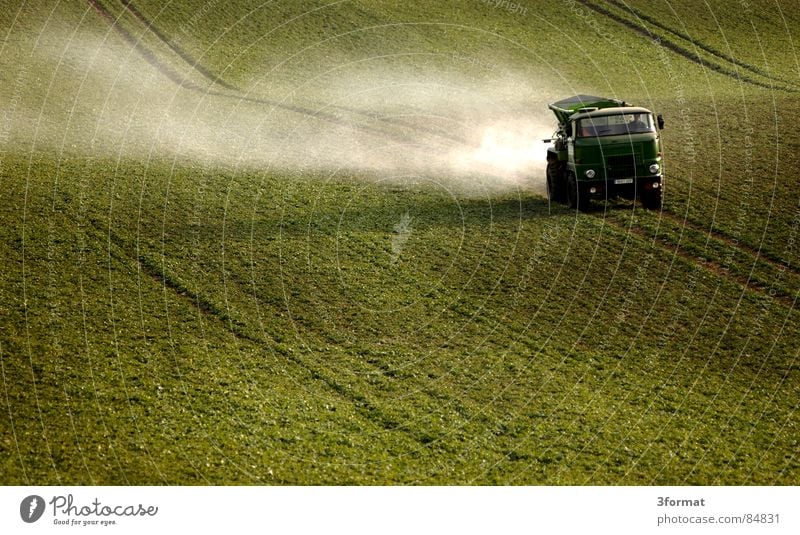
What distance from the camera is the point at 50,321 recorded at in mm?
33531

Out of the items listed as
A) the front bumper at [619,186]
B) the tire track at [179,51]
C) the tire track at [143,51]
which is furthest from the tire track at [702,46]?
the tire track at [143,51]

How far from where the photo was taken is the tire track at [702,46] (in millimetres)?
81000

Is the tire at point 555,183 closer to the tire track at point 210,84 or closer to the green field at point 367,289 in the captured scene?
the green field at point 367,289

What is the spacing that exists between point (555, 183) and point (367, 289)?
45.4 ft

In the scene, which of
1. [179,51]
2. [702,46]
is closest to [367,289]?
[179,51]

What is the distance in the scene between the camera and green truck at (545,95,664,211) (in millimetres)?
42812

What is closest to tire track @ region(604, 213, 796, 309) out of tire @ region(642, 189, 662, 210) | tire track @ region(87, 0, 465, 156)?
tire @ region(642, 189, 662, 210)

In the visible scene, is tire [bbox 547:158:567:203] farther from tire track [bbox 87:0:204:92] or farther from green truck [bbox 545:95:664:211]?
tire track [bbox 87:0:204:92]

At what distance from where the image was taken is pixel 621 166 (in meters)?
42.9

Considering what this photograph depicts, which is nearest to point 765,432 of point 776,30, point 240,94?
point 240,94

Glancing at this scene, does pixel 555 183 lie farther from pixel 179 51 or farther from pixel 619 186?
pixel 179 51

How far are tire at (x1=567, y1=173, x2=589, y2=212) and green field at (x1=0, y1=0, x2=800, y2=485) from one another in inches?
16.6

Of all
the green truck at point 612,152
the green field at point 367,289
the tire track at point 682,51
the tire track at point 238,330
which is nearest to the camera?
the green field at point 367,289

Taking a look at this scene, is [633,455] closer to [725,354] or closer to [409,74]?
[725,354]
